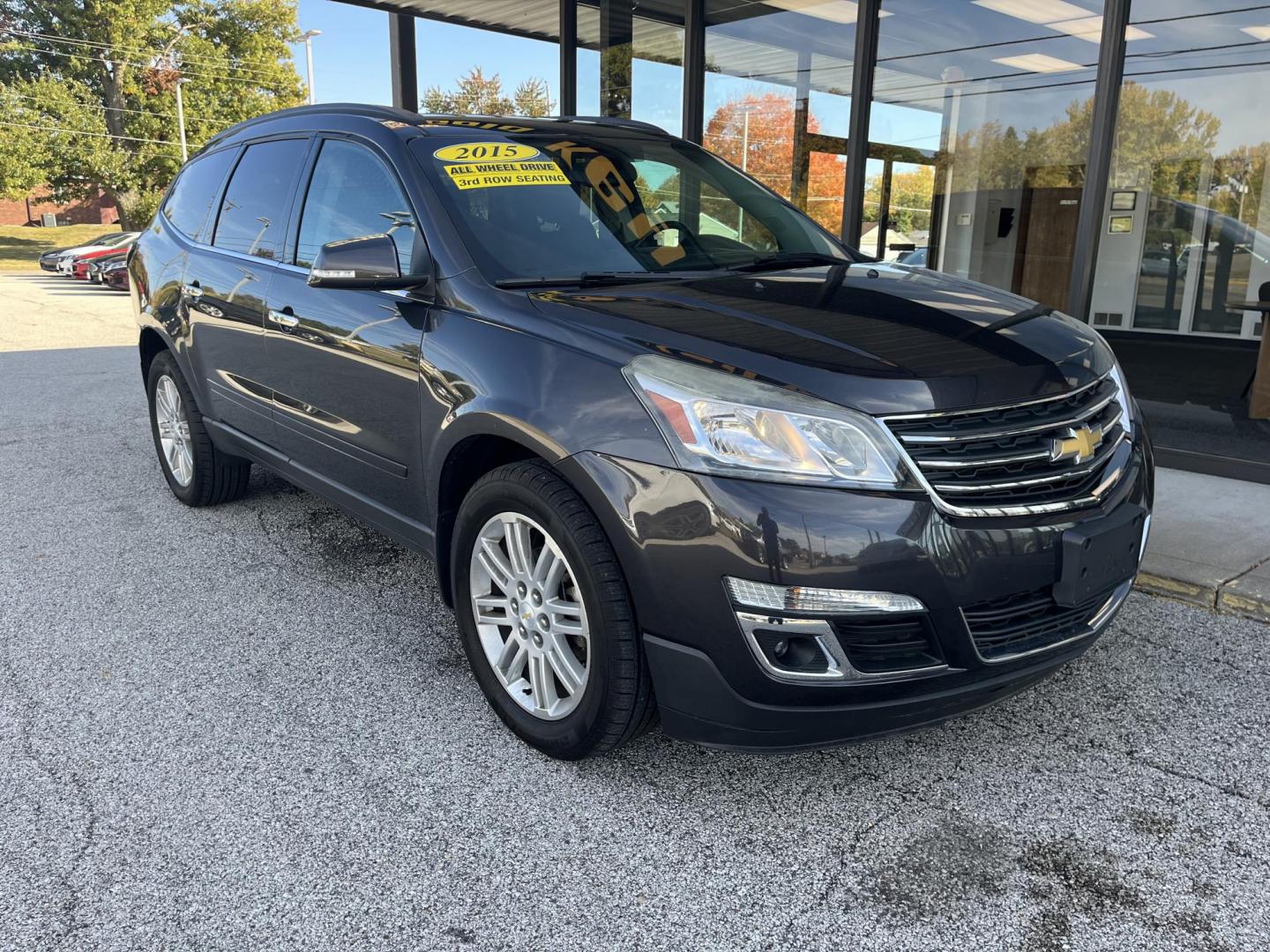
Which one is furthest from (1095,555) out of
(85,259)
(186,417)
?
(85,259)

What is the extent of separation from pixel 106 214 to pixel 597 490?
68.6 m

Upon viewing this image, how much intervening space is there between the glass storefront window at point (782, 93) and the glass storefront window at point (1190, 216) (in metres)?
2.35

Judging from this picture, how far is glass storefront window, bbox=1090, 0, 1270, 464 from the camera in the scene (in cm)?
741

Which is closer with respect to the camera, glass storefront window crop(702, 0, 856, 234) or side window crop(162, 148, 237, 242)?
side window crop(162, 148, 237, 242)

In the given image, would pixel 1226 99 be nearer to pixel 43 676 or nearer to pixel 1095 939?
pixel 1095 939

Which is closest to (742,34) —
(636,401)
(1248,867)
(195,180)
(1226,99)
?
(1226,99)

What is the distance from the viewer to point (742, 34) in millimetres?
9141

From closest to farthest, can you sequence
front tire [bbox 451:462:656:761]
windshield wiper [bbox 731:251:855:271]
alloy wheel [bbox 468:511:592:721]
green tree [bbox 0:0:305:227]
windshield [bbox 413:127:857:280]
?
front tire [bbox 451:462:656:761]
alloy wheel [bbox 468:511:592:721]
windshield [bbox 413:127:857:280]
windshield wiper [bbox 731:251:855:271]
green tree [bbox 0:0:305:227]

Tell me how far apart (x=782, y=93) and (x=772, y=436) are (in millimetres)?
7803

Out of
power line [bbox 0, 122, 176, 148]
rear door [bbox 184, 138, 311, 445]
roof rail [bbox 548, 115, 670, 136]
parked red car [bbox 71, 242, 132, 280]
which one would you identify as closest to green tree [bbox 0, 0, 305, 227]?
power line [bbox 0, 122, 176, 148]

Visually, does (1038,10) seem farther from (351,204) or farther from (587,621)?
(587,621)

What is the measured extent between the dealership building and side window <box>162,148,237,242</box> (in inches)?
203

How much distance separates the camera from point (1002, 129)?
33.0 ft

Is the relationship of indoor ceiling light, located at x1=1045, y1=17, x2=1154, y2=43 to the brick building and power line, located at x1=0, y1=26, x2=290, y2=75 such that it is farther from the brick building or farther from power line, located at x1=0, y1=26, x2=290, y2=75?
the brick building
